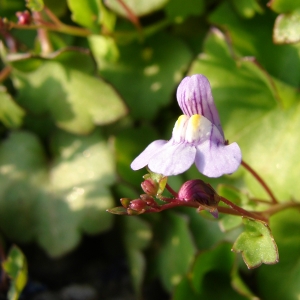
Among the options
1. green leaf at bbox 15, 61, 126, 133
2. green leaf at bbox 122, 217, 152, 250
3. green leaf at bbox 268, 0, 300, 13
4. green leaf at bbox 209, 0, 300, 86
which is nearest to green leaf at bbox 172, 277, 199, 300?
green leaf at bbox 122, 217, 152, 250

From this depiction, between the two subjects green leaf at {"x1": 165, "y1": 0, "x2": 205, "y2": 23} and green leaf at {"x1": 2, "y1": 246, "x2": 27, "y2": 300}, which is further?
green leaf at {"x1": 165, "y1": 0, "x2": 205, "y2": 23}

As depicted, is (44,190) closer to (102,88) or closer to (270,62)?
(102,88)

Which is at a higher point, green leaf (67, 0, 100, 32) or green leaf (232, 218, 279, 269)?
green leaf (67, 0, 100, 32)

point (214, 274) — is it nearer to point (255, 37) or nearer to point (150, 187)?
point (150, 187)

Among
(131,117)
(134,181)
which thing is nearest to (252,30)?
(131,117)

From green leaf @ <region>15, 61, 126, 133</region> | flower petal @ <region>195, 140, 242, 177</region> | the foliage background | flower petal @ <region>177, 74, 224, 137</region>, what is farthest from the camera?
green leaf @ <region>15, 61, 126, 133</region>

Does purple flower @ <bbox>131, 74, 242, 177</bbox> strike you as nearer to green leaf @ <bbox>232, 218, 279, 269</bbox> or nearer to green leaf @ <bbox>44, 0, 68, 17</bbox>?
green leaf @ <bbox>232, 218, 279, 269</bbox>

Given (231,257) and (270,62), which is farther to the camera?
(270,62)
